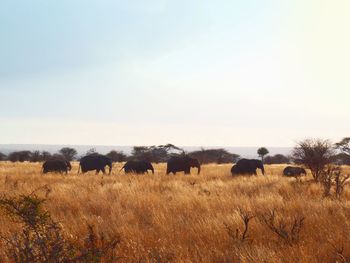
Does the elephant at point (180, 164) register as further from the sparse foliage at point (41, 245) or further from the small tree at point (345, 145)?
the small tree at point (345, 145)

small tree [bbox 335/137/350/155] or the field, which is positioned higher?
small tree [bbox 335/137/350/155]

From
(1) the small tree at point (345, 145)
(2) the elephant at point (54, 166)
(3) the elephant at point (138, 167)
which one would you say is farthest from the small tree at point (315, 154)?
(1) the small tree at point (345, 145)

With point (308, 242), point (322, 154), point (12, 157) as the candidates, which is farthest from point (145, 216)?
point (12, 157)

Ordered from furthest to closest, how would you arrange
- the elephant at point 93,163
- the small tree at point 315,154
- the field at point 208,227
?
the elephant at point 93,163
the small tree at point 315,154
the field at point 208,227

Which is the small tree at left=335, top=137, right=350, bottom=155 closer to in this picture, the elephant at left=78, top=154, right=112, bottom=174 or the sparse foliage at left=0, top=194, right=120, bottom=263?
the elephant at left=78, top=154, right=112, bottom=174

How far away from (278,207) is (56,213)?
175 inches

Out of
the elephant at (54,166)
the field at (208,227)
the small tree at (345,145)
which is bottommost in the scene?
the field at (208,227)

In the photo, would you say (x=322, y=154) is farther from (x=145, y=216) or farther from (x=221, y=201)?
(x=145, y=216)

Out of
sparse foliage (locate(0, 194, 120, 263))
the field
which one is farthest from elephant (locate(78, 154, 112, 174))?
sparse foliage (locate(0, 194, 120, 263))

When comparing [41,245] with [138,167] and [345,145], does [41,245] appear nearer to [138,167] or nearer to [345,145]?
[138,167]

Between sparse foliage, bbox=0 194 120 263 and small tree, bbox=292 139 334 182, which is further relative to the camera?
small tree, bbox=292 139 334 182

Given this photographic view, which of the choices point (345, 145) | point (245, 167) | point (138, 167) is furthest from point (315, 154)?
point (345, 145)

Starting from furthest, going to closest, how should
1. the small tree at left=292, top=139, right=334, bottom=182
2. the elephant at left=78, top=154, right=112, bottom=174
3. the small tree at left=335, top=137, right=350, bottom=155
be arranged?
1. the small tree at left=335, top=137, right=350, bottom=155
2. the elephant at left=78, top=154, right=112, bottom=174
3. the small tree at left=292, top=139, right=334, bottom=182

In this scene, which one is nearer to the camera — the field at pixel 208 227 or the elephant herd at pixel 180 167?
the field at pixel 208 227
